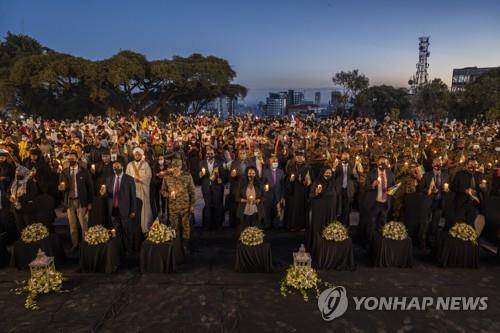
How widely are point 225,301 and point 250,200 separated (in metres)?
2.63

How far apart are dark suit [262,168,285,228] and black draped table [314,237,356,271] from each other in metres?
2.68

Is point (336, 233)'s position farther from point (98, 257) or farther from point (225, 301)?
point (98, 257)

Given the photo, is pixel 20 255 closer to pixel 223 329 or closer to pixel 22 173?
pixel 22 173

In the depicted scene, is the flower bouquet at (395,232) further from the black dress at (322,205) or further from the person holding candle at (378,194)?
the black dress at (322,205)

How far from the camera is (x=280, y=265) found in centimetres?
814

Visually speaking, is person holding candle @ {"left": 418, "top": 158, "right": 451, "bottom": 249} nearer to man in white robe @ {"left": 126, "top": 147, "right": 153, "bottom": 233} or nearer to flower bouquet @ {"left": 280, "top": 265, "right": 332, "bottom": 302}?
flower bouquet @ {"left": 280, "top": 265, "right": 332, "bottom": 302}

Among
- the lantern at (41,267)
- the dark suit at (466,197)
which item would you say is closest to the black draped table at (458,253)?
the dark suit at (466,197)

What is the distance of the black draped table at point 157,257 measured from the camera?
7.50m

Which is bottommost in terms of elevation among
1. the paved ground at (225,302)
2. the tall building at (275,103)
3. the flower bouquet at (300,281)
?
the paved ground at (225,302)

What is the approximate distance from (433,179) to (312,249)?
358 cm

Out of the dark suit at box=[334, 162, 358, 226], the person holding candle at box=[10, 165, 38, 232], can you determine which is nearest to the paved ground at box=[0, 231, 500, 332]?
the person holding candle at box=[10, 165, 38, 232]

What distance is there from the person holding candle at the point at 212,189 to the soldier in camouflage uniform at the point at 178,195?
5.80 feet

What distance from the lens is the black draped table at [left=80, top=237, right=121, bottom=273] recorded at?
750 centimetres

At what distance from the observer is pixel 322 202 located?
28.3 ft
